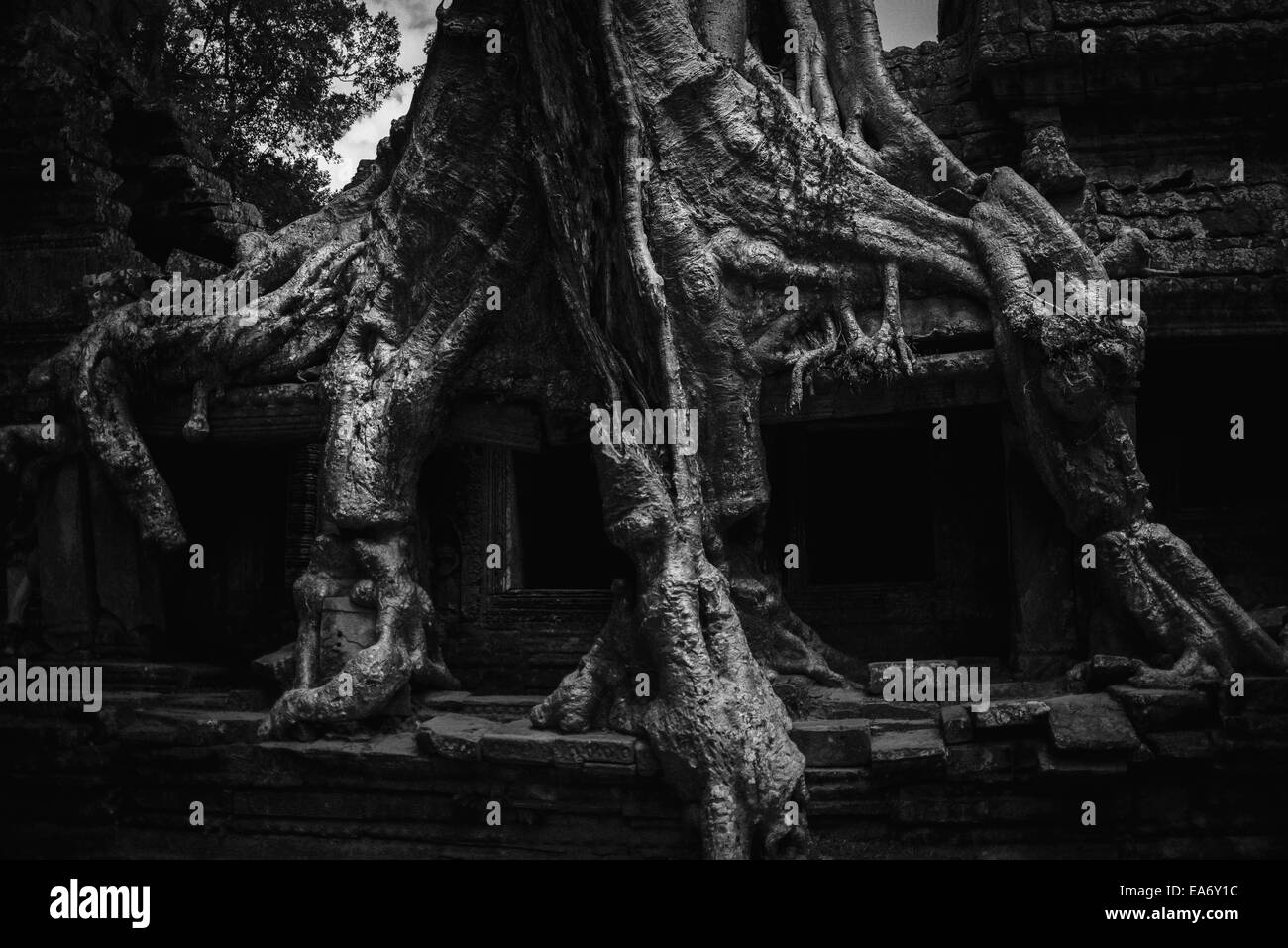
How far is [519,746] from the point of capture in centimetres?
487

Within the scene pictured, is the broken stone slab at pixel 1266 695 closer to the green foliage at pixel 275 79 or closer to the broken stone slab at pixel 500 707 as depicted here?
the broken stone slab at pixel 500 707

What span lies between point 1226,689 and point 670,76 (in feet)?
12.1

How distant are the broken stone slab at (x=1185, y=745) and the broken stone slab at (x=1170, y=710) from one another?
0.03m

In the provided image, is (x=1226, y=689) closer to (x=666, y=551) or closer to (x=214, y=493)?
(x=666, y=551)

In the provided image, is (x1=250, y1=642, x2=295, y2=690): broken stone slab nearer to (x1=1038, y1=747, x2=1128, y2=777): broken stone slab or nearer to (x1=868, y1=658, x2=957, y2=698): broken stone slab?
(x1=868, y1=658, x2=957, y2=698): broken stone slab

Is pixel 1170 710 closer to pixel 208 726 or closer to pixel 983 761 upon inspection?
pixel 983 761

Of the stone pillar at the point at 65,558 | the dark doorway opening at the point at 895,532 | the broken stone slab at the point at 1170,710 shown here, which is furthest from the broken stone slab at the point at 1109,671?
the stone pillar at the point at 65,558

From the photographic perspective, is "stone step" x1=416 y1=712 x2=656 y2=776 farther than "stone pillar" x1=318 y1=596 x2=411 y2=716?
No

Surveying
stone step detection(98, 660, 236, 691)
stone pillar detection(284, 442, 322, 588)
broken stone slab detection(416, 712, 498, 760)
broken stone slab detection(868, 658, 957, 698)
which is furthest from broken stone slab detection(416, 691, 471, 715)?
broken stone slab detection(868, 658, 957, 698)

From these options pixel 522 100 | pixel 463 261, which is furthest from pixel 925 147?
pixel 463 261

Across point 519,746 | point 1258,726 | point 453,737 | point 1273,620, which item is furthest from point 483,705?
point 1273,620

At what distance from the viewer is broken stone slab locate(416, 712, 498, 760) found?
495 centimetres

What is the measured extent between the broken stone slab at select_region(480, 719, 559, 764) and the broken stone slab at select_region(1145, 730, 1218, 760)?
7.97 ft

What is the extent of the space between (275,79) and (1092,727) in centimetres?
889
